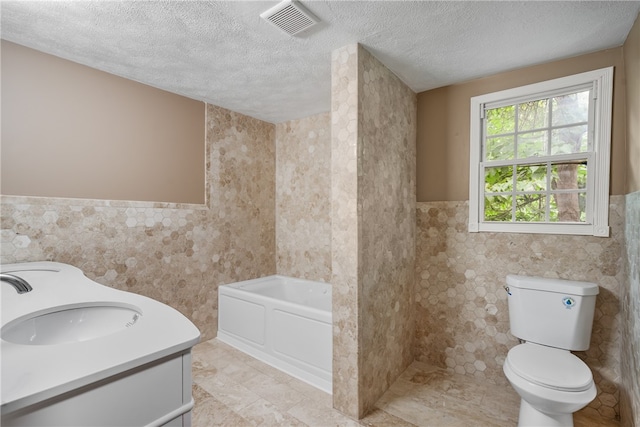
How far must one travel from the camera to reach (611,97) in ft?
6.22

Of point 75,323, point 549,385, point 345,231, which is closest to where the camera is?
point 75,323

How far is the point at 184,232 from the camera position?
272 centimetres

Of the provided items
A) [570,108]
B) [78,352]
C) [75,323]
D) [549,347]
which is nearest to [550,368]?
[549,347]

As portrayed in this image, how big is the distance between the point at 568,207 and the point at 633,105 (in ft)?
2.22

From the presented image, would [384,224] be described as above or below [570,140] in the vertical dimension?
below

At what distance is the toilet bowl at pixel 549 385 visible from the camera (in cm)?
144

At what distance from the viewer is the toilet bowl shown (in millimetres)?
1438

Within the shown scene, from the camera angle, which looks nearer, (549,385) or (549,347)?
(549,385)

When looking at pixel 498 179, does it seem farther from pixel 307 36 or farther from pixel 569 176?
pixel 307 36

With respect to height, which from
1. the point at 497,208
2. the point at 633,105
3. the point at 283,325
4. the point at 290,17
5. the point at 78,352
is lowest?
the point at 283,325

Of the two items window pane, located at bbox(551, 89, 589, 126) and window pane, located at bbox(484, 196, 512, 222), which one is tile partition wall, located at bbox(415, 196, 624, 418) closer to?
window pane, located at bbox(484, 196, 512, 222)

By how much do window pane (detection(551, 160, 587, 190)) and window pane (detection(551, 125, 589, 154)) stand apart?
9 centimetres

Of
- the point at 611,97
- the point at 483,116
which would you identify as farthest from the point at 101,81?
the point at 611,97

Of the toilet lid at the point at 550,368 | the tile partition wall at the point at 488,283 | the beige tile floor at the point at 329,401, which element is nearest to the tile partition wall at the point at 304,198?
the tile partition wall at the point at 488,283
